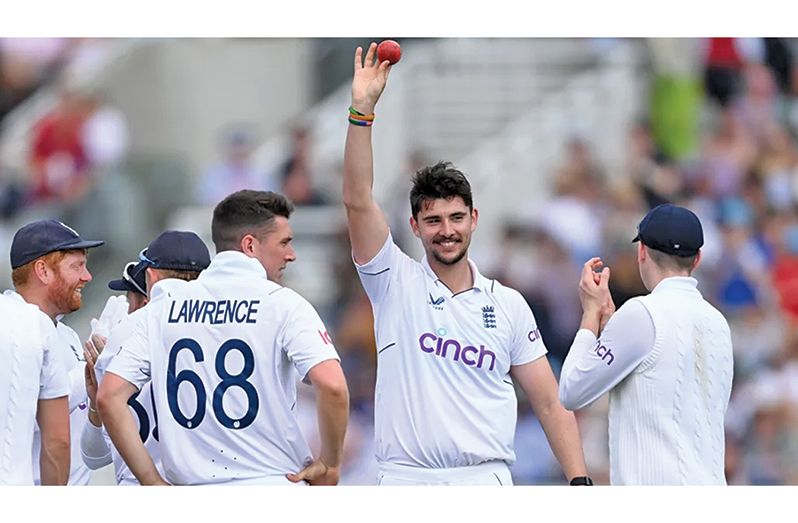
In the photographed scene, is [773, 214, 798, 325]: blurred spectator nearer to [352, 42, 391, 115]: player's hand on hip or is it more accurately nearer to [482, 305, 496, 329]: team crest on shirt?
[482, 305, 496, 329]: team crest on shirt

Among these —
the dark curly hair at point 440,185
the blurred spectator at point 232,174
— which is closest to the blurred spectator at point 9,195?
the blurred spectator at point 232,174

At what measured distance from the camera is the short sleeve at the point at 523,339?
5.50m

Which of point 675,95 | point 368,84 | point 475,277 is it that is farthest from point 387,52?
point 675,95

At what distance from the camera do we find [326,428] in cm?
480

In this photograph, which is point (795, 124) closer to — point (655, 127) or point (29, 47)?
point (655, 127)

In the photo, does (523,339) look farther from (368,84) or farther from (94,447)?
(94,447)

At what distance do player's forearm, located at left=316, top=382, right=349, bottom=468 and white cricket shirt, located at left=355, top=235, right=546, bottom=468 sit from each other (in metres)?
0.52

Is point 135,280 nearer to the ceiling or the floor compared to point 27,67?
nearer to the floor

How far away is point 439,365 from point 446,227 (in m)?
0.58

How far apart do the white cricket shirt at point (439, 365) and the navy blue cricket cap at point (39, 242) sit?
4.22ft

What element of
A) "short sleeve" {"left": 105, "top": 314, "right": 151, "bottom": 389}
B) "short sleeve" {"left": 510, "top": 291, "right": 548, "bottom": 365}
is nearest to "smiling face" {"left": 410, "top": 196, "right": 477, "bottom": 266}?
"short sleeve" {"left": 510, "top": 291, "right": 548, "bottom": 365}

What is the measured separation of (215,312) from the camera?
4832 millimetres

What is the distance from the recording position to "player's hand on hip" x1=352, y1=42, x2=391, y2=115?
512 cm
